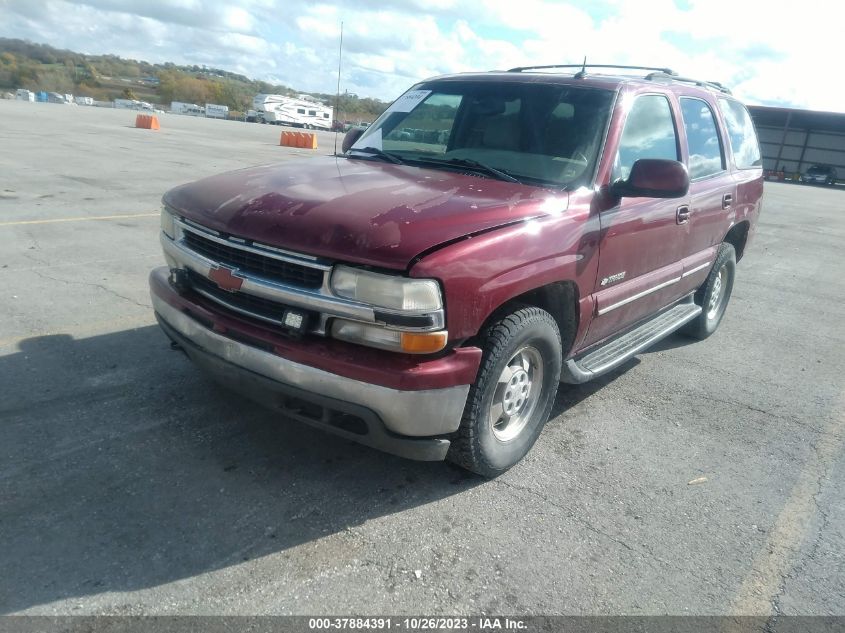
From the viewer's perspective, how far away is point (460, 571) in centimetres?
276

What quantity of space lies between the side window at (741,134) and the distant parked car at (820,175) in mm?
41368

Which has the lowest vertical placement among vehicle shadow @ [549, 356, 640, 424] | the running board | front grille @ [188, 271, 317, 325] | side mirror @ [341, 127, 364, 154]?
vehicle shadow @ [549, 356, 640, 424]

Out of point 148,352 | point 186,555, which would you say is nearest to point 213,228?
point 186,555

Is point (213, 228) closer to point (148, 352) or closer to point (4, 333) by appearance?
point (148, 352)

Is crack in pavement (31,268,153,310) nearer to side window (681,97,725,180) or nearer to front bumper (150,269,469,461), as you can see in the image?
front bumper (150,269,469,461)

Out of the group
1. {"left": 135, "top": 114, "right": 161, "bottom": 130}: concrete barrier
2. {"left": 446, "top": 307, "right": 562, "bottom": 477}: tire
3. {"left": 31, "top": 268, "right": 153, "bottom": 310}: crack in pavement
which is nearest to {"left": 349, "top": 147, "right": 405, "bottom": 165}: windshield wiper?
{"left": 446, "top": 307, "right": 562, "bottom": 477}: tire

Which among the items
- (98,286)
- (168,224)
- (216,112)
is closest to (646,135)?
(168,224)

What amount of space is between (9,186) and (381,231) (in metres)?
10.1

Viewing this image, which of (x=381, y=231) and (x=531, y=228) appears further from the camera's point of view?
(x=531, y=228)

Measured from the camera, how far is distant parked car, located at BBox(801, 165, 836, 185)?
4153 centimetres

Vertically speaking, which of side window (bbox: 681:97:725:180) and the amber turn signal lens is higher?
side window (bbox: 681:97:725:180)

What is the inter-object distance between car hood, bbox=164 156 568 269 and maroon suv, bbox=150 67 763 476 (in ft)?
0.04

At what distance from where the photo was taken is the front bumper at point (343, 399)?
279 centimetres

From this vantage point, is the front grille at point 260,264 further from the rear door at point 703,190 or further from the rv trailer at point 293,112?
the rv trailer at point 293,112
